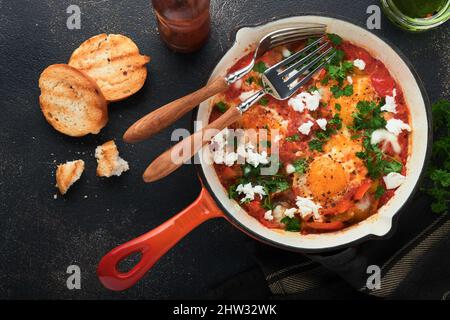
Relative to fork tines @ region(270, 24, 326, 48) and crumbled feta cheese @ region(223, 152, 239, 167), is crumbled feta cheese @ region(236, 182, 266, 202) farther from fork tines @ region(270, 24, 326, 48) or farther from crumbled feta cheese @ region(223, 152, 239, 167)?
fork tines @ region(270, 24, 326, 48)

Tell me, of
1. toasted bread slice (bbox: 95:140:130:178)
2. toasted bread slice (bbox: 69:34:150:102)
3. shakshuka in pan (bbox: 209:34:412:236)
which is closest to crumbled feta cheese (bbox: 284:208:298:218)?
shakshuka in pan (bbox: 209:34:412:236)

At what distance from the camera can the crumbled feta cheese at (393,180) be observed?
129 inches

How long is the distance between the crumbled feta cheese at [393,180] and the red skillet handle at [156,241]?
38.5 inches

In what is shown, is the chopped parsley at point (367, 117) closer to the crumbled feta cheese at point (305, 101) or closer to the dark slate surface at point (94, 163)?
the crumbled feta cheese at point (305, 101)

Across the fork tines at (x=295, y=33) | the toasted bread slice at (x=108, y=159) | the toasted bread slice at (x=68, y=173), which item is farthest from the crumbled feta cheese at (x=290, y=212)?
the toasted bread slice at (x=68, y=173)

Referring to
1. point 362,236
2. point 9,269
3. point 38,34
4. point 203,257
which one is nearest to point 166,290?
point 203,257

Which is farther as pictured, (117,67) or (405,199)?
(117,67)

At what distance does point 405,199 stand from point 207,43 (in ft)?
4.96

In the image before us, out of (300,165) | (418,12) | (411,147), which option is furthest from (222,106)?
(418,12)

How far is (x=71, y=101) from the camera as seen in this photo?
3479 mm

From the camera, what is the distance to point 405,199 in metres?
3.27

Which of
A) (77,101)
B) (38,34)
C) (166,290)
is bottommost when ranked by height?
(166,290)

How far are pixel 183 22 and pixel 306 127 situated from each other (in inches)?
35.6

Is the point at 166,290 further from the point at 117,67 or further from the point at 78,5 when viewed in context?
the point at 78,5
